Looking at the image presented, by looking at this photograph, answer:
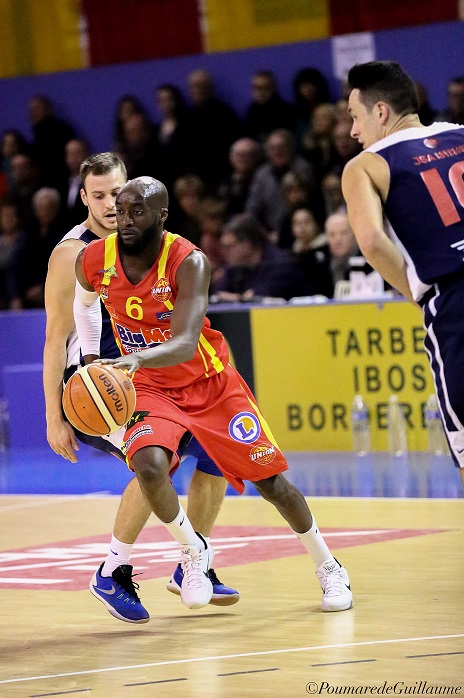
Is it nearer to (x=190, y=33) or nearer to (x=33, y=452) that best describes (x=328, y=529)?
(x=33, y=452)

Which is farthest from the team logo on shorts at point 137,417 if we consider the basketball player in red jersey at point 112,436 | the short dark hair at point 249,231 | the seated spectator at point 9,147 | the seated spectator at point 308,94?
the seated spectator at point 9,147

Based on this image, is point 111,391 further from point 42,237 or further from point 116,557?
point 42,237

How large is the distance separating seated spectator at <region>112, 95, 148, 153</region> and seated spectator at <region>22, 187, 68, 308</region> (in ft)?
3.00

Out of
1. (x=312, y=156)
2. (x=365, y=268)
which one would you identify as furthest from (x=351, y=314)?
(x=312, y=156)

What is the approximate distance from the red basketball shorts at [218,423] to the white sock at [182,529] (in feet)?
0.71

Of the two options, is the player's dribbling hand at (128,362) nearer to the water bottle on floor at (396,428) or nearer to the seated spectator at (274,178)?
the water bottle on floor at (396,428)

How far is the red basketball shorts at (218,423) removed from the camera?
5.64 metres

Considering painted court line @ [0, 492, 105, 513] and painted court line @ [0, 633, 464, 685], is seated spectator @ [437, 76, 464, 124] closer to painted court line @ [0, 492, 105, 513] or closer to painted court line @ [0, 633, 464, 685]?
painted court line @ [0, 492, 105, 513]

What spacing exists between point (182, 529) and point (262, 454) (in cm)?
44

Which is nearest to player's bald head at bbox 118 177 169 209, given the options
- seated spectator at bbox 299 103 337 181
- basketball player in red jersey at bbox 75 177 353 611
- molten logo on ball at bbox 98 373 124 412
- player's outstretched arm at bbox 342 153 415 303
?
basketball player in red jersey at bbox 75 177 353 611

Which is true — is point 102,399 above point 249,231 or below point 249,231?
above

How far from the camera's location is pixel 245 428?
5746 mm

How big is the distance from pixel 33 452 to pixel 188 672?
8.42 metres

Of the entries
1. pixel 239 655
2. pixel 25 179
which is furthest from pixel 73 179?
pixel 239 655
